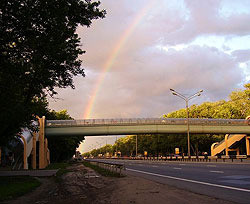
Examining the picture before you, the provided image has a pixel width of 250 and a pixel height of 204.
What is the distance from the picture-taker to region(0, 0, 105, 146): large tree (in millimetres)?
10844

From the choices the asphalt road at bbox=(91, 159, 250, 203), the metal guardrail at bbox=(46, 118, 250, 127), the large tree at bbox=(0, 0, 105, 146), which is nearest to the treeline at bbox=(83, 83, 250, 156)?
the metal guardrail at bbox=(46, 118, 250, 127)

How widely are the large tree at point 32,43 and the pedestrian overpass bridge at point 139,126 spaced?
36278 millimetres

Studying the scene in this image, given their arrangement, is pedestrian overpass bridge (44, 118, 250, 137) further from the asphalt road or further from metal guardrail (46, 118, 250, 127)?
the asphalt road

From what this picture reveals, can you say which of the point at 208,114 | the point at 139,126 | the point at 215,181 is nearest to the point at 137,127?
the point at 139,126

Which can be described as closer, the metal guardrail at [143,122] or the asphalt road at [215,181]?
the asphalt road at [215,181]

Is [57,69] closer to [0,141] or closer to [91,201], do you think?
[0,141]

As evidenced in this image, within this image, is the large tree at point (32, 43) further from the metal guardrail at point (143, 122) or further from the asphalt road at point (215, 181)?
the metal guardrail at point (143, 122)

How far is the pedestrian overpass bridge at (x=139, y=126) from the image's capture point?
50.8 m

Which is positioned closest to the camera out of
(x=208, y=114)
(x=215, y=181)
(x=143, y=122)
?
(x=215, y=181)

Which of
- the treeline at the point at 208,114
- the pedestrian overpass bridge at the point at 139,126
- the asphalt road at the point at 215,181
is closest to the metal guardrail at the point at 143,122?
the pedestrian overpass bridge at the point at 139,126

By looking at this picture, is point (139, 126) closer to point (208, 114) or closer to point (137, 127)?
point (137, 127)

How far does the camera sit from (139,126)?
52.8m

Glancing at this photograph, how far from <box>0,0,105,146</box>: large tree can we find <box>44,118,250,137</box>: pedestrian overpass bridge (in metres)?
36.3

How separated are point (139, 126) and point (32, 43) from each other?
140 feet
